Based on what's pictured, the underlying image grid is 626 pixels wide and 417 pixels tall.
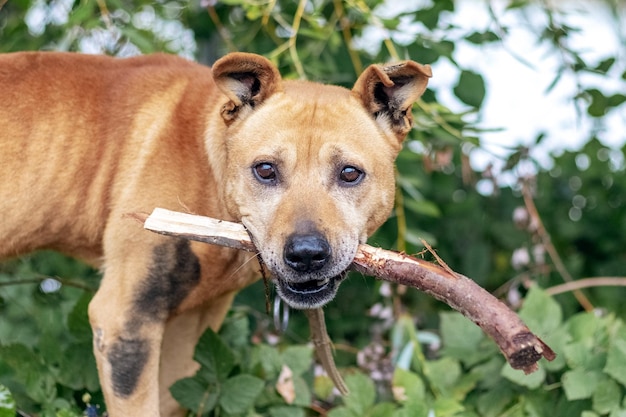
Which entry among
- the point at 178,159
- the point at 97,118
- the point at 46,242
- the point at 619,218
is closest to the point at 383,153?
the point at 178,159

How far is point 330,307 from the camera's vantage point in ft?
18.9

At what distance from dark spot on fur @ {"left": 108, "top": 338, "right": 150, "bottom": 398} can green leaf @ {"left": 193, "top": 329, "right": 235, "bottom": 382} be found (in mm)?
513

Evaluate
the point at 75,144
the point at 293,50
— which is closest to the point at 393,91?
the point at 293,50

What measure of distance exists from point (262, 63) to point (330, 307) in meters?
2.72

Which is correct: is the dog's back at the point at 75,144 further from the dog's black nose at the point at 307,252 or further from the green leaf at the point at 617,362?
the green leaf at the point at 617,362

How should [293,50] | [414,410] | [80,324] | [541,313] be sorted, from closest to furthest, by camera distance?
[414,410], [80,324], [541,313], [293,50]

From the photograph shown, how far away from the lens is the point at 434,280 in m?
2.81

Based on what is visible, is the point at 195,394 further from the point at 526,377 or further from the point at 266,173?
the point at 526,377

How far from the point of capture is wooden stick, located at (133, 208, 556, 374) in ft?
8.54

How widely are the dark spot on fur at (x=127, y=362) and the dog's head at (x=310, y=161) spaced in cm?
58

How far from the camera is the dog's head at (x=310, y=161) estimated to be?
3.02 m

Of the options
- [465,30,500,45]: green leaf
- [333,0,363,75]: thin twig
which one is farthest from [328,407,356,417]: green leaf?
[465,30,500,45]: green leaf

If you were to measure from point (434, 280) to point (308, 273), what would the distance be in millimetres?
433

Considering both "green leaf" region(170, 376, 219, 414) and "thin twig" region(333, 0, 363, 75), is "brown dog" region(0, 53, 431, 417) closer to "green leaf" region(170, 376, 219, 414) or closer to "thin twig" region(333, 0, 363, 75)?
"green leaf" region(170, 376, 219, 414)
